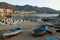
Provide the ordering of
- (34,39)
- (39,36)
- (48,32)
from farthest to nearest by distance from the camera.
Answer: (48,32)
(39,36)
(34,39)

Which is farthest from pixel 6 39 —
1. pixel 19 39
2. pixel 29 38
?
pixel 29 38

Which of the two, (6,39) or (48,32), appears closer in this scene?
(6,39)

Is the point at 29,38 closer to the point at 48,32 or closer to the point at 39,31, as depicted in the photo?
the point at 39,31

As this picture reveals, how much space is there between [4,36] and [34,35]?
10.4 ft

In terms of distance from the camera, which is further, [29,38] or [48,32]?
[48,32]

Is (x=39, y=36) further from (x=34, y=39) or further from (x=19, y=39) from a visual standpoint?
(x=19, y=39)

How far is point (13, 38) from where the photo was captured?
46.6 feet

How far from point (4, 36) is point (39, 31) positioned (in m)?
3.75

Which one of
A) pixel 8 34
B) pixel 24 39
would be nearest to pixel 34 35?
pixel 24 39

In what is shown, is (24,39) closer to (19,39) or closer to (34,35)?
(19,39)

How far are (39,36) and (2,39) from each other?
3.86 m

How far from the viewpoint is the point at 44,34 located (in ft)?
49.5

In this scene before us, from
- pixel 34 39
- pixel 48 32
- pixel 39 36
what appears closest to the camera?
pixel 34 39

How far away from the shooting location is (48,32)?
15.7m
